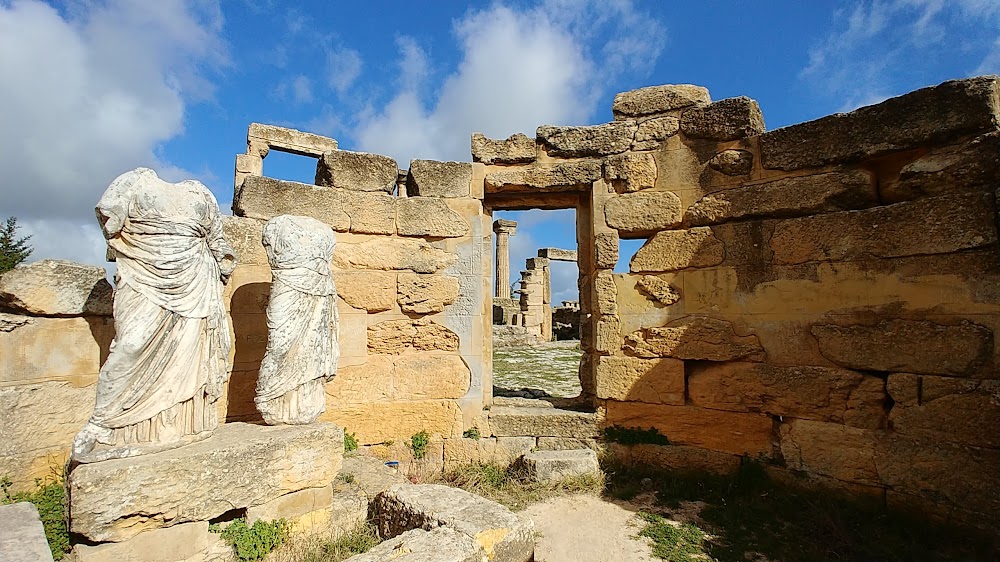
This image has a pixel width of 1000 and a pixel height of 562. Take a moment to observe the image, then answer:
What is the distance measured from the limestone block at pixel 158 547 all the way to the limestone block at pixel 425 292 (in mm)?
2500

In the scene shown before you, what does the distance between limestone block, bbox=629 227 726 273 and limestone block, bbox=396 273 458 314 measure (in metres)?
1.79

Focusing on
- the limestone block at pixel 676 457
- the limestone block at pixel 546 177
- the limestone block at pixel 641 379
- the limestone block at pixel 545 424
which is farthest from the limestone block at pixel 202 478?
the limestone block at pixel 546 177

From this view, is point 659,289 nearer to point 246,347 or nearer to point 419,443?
point 419,443

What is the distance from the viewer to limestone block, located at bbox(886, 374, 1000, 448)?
337cm

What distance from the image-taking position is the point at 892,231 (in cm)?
385

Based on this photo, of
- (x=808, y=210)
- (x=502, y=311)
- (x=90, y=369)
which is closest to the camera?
(x=90, y=369)

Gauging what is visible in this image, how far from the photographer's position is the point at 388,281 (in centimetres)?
497

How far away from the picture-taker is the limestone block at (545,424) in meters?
4.96

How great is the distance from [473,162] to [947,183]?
3878mm

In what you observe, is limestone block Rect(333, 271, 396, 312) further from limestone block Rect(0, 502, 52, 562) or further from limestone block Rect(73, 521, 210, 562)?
limestone block Rect(0, 502, 52, 562)

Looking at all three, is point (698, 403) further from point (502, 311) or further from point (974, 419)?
point (502, 311)

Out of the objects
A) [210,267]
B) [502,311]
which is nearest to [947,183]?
[210,267]

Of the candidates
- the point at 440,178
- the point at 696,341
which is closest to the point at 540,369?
the point at 696,341

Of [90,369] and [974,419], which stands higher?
[90,369]
